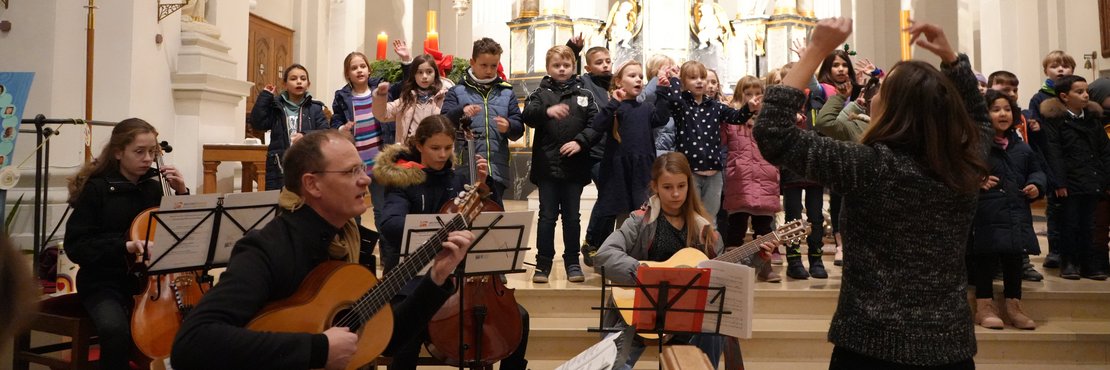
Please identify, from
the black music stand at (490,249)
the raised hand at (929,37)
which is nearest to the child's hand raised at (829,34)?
the raised hand at (929,37)

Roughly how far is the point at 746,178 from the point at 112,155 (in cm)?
370

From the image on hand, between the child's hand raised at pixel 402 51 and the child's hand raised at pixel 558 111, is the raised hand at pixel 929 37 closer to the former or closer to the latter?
the child's hand raised at pixel 558 111

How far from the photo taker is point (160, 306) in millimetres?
3621

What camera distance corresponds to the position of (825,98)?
611cm

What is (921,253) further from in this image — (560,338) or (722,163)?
(722,163)

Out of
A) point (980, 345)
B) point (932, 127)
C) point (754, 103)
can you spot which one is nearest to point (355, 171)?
point (932, 127)

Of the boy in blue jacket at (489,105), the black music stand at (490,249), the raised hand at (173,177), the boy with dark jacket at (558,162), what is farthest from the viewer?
the boy in blue jacket at (489,105)

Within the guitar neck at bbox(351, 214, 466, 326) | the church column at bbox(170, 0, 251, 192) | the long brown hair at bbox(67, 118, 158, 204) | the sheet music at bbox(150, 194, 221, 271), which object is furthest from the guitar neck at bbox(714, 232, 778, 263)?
the church column at bbox(170, 0, 251, 192)

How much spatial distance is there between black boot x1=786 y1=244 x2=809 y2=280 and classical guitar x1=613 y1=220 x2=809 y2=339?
1708 millimetres

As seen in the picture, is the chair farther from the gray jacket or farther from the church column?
the church column

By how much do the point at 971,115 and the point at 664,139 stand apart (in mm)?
3781

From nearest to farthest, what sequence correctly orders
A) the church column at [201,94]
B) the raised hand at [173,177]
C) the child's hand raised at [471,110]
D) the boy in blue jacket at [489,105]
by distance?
the raised hand at [173,177], the child's hand raised at [471,110], the boy in blue jacket at [489,105], the church column at [201,94]

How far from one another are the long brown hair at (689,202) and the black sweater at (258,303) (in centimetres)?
222

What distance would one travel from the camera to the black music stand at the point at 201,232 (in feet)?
11.0
